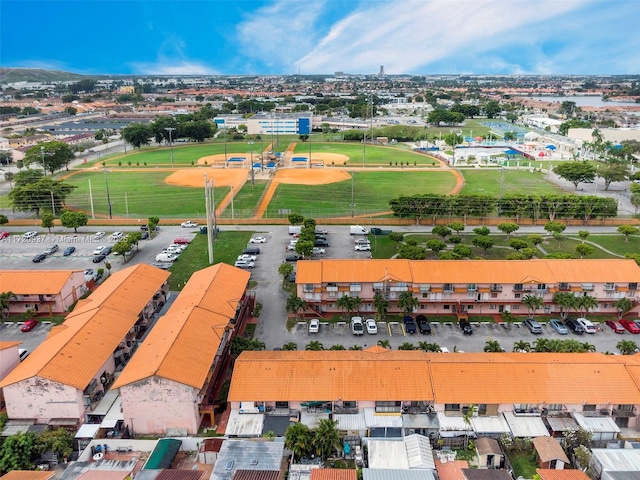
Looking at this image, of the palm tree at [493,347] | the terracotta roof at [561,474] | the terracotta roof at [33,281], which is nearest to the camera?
the terracotta roof at [561,474]

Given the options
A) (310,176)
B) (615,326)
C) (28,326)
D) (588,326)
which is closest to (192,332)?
(28,326)

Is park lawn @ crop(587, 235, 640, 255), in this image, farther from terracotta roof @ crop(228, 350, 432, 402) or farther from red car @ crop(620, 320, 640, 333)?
terracotta roof @ crop(228, 350, 432, 402)

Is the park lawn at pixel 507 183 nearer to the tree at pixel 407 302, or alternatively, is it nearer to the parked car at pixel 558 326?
the parked car at pixel 558 326

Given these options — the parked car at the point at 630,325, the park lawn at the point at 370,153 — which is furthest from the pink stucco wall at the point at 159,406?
the park lawn at the point at 370,153

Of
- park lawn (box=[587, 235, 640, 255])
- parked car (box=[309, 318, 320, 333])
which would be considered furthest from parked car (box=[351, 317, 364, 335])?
park lawn (box=[587, 235, 640, 255])

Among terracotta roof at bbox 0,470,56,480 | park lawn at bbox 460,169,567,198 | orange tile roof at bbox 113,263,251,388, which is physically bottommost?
terracotta roof at bbox 0,470,56,480

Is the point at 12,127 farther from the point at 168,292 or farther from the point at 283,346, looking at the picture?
the point at 283,346
